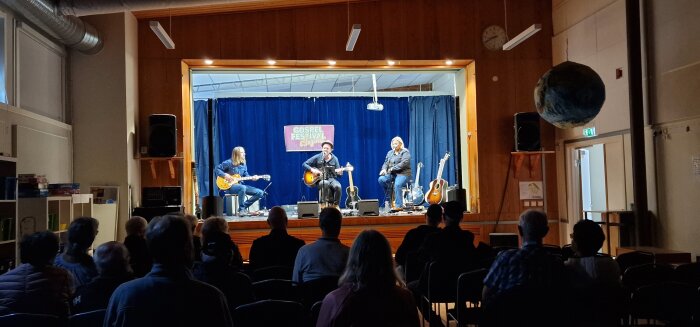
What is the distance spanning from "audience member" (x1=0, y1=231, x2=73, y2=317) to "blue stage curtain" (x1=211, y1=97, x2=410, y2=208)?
937cm

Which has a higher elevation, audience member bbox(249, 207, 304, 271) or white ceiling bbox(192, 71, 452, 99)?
white ceiling bbox(192, 71, 452, 99)

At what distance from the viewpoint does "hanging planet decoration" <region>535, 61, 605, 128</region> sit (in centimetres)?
558

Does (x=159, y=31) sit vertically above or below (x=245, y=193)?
above

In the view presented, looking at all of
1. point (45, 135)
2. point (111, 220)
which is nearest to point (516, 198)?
point (111, 220)

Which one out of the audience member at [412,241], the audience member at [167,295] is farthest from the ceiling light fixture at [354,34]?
the audience member at [167,295]

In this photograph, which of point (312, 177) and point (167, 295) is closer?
point (167, 295)

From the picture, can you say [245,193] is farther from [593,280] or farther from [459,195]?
[593,280]

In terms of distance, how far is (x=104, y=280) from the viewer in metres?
3.04

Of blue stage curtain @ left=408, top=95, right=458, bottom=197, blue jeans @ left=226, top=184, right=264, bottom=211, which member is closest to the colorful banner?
blue stage curtain @ left=408, top=95, right=458, bottom=197

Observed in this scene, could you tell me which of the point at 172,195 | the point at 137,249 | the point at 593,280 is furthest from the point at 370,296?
the point at 172,195

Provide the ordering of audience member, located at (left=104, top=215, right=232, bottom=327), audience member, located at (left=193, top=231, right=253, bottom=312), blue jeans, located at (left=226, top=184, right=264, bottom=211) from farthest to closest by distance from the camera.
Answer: blue jeans, located at (left=226, top=184, right=264, bottom=211)
audience member, located at (left=193, top=231, right=253, bottom=312)
audience member, located at (left=104, top=215, right=232, bottom=327)

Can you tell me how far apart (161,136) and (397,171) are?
4.29 metres

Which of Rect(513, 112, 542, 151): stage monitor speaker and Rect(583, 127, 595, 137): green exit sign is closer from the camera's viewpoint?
Rect(583, 127, 595, 137): green exit sign

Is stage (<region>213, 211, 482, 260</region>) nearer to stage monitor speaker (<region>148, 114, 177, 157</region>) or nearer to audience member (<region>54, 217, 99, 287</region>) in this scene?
stage monitor speaker (<region>148, 114, 177, 157</region>)
